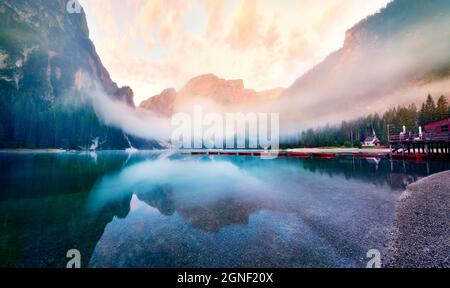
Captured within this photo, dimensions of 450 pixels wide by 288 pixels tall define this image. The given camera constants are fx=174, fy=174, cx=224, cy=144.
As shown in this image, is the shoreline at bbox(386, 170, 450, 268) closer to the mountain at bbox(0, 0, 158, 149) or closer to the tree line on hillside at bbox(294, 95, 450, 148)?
the tree line on hillside at bbox(294, 95, 450, 148)

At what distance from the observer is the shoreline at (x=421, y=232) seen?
7.57m

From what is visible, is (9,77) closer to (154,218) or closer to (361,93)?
(154,218)

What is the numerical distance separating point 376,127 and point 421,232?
118924 millimetres

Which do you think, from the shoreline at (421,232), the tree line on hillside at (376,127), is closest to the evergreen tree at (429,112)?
the tree line on hillside at (376,127)

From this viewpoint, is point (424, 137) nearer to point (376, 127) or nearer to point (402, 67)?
point (376, 127)

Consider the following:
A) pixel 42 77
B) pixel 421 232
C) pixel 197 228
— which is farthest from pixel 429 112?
pixel 42 77

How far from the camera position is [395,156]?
50.2 meters

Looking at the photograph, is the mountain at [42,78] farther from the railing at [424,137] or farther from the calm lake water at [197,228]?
the railing at [424,137]

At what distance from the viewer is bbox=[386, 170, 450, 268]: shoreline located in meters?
7.57

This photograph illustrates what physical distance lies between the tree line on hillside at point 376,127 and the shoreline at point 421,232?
290ft
